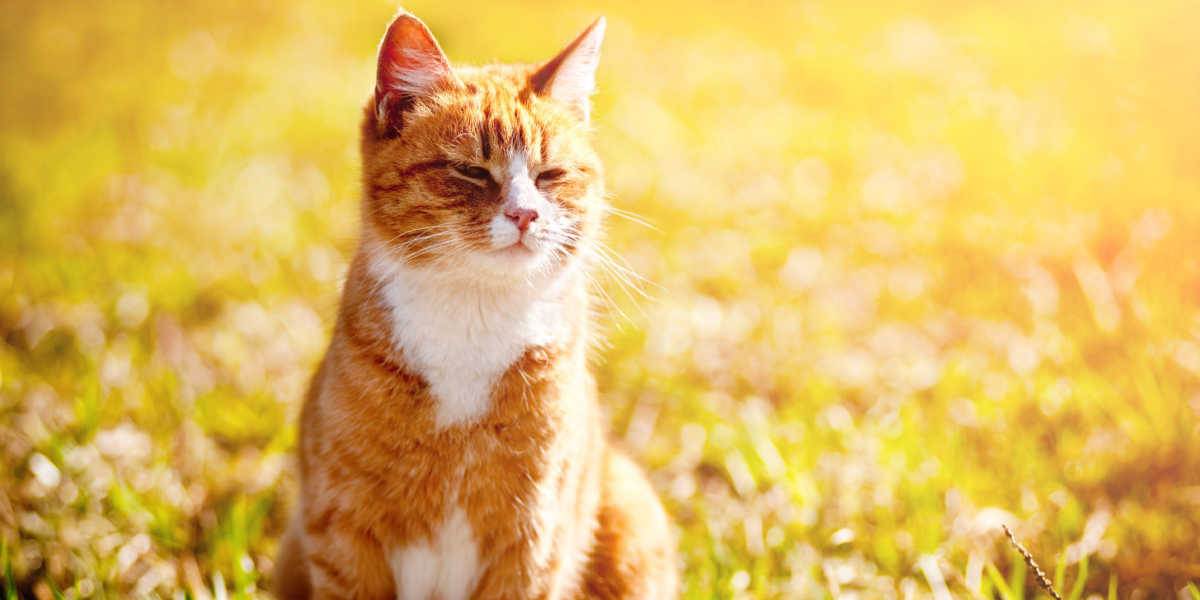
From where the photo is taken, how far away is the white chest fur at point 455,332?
2145mm

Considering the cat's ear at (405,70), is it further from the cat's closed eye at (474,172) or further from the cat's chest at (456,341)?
the cat's chest at (456,341)

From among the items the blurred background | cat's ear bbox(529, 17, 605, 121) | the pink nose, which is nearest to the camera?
the pink nose

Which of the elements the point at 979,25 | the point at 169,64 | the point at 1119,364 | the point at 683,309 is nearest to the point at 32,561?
the point at 683,309

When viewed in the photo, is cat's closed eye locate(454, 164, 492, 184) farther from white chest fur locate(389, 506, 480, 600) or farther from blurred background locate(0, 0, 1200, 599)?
white chest fur locate(389, 506, 480, 600)

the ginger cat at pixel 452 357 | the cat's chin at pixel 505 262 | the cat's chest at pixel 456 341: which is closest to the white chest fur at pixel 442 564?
the ginger cat at pixel 452 357

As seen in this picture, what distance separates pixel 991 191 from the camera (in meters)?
5.15

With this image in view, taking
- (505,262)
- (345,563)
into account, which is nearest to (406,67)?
(505,262)

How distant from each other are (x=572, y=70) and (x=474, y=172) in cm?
39

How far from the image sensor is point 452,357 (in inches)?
84.8

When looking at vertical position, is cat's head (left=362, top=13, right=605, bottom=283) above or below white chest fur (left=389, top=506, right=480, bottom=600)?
above

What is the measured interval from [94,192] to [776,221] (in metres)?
3.66

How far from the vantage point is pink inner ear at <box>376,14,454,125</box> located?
7.13 ft

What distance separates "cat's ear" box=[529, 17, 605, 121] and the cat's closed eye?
0.29 m

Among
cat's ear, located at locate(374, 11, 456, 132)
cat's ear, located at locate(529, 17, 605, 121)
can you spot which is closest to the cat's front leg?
cat's ear, located at locate(374, 11, 456, 132)
